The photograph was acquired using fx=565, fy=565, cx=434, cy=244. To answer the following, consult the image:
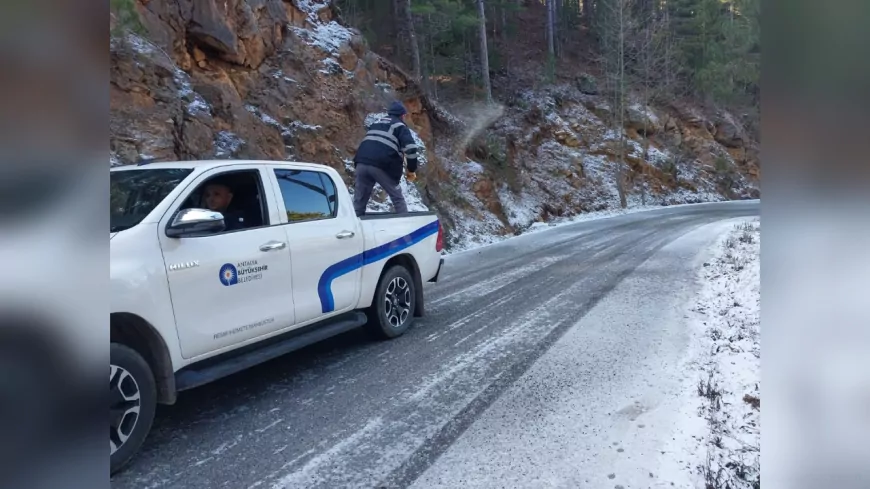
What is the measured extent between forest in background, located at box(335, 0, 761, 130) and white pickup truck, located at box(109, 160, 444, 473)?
17.3m

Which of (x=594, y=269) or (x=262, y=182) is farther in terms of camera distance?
(x=594, y=269)

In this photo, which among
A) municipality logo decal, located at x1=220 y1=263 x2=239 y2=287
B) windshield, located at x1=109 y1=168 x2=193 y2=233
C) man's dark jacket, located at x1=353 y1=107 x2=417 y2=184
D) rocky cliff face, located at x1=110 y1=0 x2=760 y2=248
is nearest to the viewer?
windshield, located at x1=109 y1=168 x2=193 y2=233

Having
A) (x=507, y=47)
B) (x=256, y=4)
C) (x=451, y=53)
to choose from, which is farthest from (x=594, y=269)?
(x=507, y=47)

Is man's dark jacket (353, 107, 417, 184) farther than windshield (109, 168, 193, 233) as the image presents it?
Yes

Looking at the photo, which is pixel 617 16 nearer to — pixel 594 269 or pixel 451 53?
pixel 451 53

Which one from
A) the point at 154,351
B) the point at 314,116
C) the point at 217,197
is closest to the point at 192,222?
the point at 154,351

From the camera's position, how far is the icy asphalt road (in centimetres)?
339

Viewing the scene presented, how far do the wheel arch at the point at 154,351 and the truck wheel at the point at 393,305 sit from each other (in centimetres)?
260

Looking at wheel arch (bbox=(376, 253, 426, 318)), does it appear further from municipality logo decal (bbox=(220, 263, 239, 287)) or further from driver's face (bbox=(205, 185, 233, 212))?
municipality logo decal (bbox=(220, 263, 239, 287))

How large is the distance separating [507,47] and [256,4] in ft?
76.9

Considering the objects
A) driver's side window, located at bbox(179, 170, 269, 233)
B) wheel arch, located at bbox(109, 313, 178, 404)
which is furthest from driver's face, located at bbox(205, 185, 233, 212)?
wheel arch, located at bbox(109, 313, 178, 404)

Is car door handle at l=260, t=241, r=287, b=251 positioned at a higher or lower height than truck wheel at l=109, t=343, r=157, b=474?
higher
